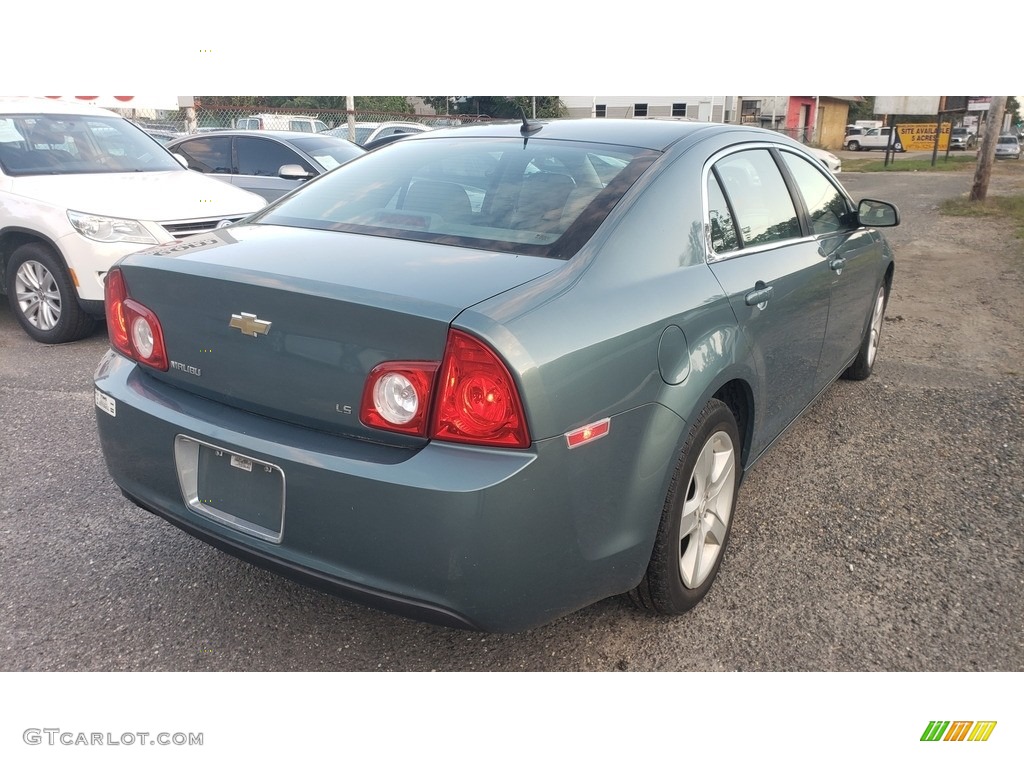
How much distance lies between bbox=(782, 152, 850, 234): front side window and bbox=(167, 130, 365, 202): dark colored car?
19.3 ft

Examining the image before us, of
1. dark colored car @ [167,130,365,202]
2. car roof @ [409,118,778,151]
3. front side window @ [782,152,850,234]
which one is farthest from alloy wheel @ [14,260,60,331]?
front side window @ [782,152,850,234]

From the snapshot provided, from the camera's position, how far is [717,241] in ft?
9.36

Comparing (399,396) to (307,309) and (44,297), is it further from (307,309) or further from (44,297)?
(44,297)

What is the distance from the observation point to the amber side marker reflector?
Result: 2.04 meters

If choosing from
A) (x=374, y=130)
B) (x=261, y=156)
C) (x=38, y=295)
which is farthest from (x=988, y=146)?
(x=38, y=295)

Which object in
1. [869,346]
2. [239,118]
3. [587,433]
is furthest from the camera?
[239,118]

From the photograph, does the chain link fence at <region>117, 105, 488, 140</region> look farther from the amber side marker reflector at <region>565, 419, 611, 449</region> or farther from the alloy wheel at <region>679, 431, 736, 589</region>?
the amber side marker reflector at <region>565, 419, 611, 449</region>

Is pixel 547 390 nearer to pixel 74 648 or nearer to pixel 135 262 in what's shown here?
pixel 135 262

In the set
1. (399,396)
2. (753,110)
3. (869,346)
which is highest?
(753,110)

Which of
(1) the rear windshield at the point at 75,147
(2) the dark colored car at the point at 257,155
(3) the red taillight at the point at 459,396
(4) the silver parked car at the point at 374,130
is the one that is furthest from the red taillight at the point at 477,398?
(4) the silver parked car at the point at 374,130

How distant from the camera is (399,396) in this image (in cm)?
202

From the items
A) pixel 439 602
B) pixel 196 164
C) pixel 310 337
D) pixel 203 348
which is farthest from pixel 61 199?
Result: pixel 439 602

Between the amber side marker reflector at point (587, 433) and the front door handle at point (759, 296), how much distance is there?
99 centimetres

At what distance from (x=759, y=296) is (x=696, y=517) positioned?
85cm
